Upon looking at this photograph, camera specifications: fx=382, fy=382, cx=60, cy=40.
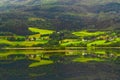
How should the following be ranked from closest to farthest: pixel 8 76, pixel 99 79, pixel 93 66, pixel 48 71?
pixel 99 79 → pixel 8 76 → pixel 48 71 → pixel 93 66

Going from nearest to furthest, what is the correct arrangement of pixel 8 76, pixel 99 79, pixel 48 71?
pixel 99 79 → pixel 8 76 → pixel 48 71

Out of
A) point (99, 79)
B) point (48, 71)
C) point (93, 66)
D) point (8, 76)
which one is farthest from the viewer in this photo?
point (93, 66)

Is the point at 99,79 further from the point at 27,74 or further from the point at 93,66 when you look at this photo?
the point at 93,66

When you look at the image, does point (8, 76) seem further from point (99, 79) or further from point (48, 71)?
point (99, 79)

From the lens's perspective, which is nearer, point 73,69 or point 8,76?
point 8,76

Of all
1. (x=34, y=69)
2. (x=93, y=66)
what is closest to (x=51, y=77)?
(x=34, y=69)

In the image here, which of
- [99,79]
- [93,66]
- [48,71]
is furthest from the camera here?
[93,66]

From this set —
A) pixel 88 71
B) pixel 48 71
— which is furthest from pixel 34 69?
pixel 88 71

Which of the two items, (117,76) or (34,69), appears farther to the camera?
(34,69)
